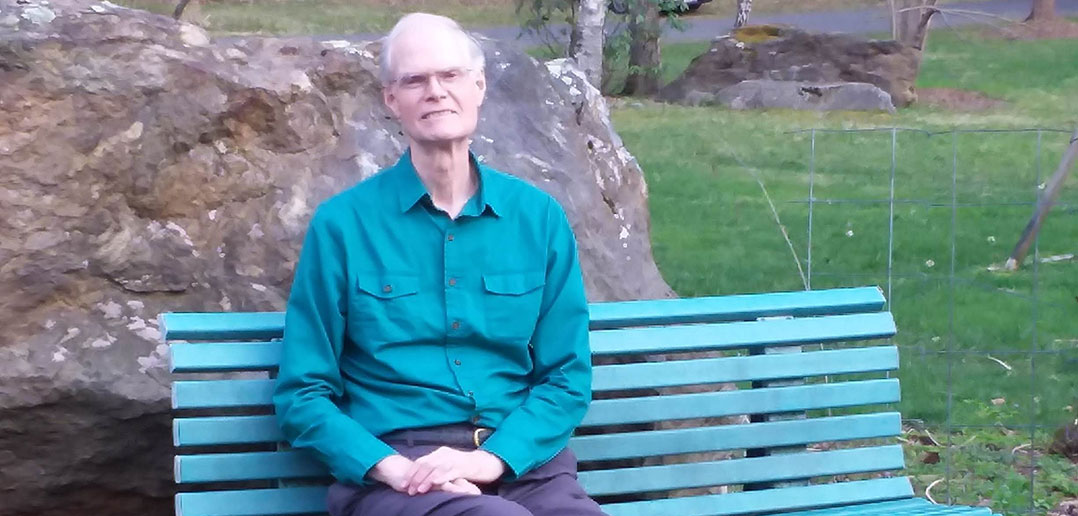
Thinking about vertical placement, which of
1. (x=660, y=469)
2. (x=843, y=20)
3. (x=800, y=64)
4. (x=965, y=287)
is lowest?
(x=965, y=287)

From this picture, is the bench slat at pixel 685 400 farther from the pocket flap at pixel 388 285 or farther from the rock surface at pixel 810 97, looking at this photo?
the rock surface at pixel 810 97

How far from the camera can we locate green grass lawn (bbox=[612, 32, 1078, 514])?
611 cm

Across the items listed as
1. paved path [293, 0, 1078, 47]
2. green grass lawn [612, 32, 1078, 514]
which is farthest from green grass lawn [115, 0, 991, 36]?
green grass lawn [612, 32, 1078, 514]

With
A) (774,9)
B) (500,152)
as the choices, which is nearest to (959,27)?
(774,9)

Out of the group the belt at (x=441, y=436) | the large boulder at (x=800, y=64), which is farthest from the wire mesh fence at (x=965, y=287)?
the large boulder at (x=800, y=64)

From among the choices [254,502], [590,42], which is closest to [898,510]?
[254,502]

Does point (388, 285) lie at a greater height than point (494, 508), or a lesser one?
greater

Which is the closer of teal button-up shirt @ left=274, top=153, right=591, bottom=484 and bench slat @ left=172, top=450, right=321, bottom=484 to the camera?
teal button-up shirt @ left=274, top=153, right=591, bottom=484

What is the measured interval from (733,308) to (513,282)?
0.81m

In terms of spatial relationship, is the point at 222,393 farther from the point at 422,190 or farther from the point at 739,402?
the point at 739,402

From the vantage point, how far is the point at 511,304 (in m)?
3.38

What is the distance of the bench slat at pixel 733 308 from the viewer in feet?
12.7

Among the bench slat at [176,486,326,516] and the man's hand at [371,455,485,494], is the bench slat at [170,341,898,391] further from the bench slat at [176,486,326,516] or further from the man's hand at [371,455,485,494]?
the man's hand at [371,455,485,494]

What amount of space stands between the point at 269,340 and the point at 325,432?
420 millimetres
